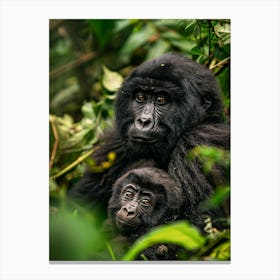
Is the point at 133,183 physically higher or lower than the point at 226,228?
higher

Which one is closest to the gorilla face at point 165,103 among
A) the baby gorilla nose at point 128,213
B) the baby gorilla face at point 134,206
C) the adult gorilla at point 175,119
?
the adult gorilla at point 175,119

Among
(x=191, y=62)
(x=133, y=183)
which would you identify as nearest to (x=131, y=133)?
(x=133, y=183)

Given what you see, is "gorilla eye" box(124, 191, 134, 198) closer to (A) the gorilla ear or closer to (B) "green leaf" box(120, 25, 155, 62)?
(A) the gorilla ear

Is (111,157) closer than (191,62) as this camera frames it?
No

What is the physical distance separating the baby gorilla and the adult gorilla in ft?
0.30

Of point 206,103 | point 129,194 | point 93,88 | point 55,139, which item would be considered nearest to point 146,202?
point 129,194

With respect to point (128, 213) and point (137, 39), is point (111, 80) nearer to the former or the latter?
point (137, 39)

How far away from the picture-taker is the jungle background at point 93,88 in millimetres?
2838
